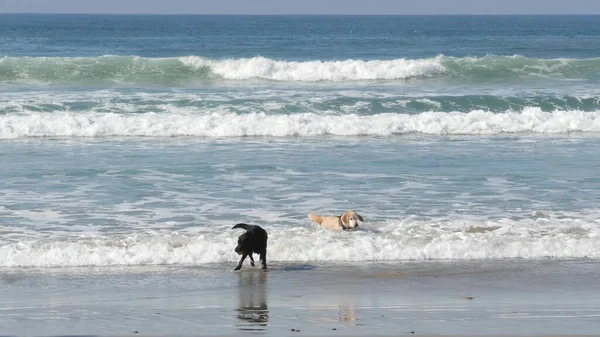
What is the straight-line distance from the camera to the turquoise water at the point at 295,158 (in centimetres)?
1087

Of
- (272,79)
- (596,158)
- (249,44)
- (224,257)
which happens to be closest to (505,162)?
(596,158)

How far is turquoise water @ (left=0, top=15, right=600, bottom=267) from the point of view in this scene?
10867 millimetres

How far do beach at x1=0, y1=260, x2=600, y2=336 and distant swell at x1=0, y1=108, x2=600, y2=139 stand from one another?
9.76 m

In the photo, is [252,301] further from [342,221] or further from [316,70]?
[316,70]

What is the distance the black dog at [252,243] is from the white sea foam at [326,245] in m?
0.54

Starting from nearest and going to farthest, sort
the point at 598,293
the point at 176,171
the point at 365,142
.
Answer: the point at 598,293 → the point at 176,171 → the point at 365,142

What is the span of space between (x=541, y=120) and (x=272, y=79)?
1097cm

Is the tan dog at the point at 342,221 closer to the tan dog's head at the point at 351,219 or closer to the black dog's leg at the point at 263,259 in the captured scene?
the tan dog's head at the point at 351,219

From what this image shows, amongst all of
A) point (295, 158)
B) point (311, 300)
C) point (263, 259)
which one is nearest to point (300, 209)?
point (263, 259)

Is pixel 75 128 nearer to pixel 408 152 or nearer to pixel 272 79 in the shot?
pixel 408 152

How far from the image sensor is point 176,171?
48.8ft

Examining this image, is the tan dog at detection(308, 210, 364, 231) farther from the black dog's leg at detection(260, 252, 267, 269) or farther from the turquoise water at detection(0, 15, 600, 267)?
the black dog's leg at detection(260, 252, 267, 269)

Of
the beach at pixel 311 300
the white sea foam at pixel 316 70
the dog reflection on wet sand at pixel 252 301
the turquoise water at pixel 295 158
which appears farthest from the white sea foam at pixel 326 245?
the white sea foam at pixel 316 70

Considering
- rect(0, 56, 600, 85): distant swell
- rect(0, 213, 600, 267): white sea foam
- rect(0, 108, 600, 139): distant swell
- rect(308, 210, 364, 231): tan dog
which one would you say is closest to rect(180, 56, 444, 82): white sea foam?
rect(0, 56, 600, 85): distant swell
